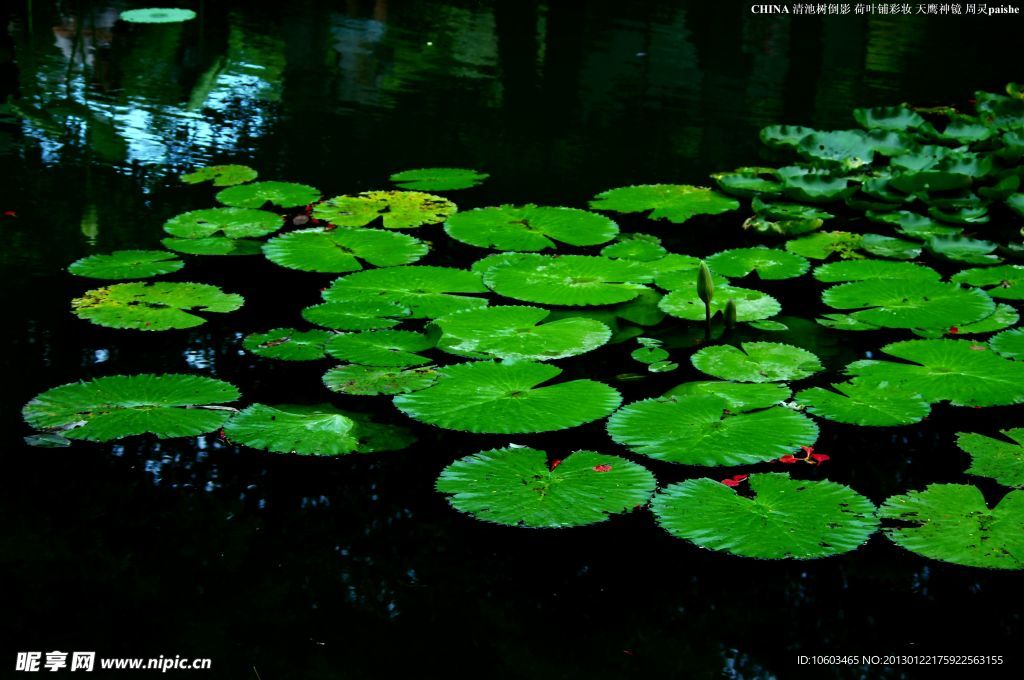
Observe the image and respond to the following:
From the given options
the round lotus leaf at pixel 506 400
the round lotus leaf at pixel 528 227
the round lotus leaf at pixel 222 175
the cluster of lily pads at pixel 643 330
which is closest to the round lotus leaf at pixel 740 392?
the cluster of lily pads at pixel 643 330

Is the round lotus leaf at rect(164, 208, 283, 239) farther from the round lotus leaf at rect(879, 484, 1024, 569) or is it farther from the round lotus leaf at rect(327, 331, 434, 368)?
the round lotus leaf at rect(879, 484, 1024, 569)

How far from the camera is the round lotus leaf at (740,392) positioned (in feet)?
6.51

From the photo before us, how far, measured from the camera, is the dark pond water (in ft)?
4.68

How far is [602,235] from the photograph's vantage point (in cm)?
292

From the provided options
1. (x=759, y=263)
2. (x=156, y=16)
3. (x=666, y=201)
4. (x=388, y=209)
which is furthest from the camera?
(x=156, y=16)

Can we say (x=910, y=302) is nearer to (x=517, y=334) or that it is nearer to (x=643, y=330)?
(x=643, y=330)

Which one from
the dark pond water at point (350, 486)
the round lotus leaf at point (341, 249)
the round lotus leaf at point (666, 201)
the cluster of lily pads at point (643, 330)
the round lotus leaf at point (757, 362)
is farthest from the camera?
the round lotus leaf at point (666, 201)

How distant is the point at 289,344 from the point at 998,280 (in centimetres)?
178

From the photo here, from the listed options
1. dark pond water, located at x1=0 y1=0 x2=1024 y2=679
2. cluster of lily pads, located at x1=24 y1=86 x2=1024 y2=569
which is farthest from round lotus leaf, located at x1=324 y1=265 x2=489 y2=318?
dark pond water, located at x1=0 y1=0 x2=1024 y2=679

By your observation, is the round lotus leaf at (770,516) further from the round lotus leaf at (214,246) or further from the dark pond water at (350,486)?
the round lotus leaf at (214,246)

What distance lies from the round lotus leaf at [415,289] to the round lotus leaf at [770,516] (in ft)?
2.97

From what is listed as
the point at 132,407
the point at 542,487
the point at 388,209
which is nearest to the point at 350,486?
the point at 542,487

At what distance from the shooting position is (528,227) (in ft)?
9.75

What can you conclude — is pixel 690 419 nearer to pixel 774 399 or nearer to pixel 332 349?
pixel 774 399
